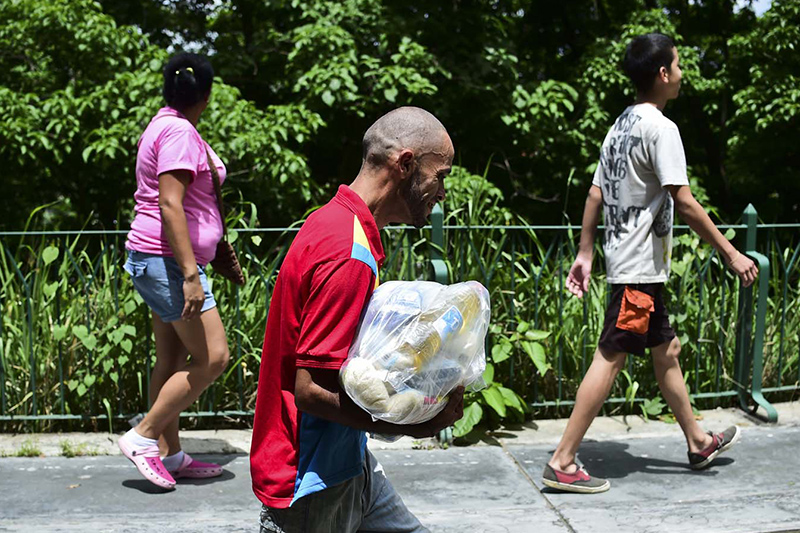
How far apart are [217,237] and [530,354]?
1.88 m

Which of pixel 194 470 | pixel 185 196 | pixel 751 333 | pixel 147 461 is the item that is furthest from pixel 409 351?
pixel 751 333

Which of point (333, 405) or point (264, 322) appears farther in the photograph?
point (264, 322)

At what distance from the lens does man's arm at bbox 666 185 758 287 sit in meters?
3.95

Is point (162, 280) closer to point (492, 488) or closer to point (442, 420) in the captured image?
point (492, 488)

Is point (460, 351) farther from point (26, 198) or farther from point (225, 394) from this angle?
point (26, 198)

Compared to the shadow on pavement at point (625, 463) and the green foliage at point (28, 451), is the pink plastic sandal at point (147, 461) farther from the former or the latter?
the shadow on pavement at point (625, 463)

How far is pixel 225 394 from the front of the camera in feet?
16.9

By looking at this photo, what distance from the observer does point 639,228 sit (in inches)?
159

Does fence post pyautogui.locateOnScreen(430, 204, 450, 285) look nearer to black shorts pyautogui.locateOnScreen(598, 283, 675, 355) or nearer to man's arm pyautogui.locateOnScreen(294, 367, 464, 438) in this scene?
black shorts pyautogui.locateOnScreen(598, 283, 675, 355)

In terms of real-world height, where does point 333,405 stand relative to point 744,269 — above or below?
below

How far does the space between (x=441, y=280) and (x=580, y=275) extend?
81cm

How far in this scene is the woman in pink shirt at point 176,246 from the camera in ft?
12.5

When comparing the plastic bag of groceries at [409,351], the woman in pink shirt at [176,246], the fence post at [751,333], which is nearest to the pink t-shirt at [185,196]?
the woman in pink shirt at [176,246]

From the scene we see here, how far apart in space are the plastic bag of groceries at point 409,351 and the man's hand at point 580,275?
2464 millimetres
